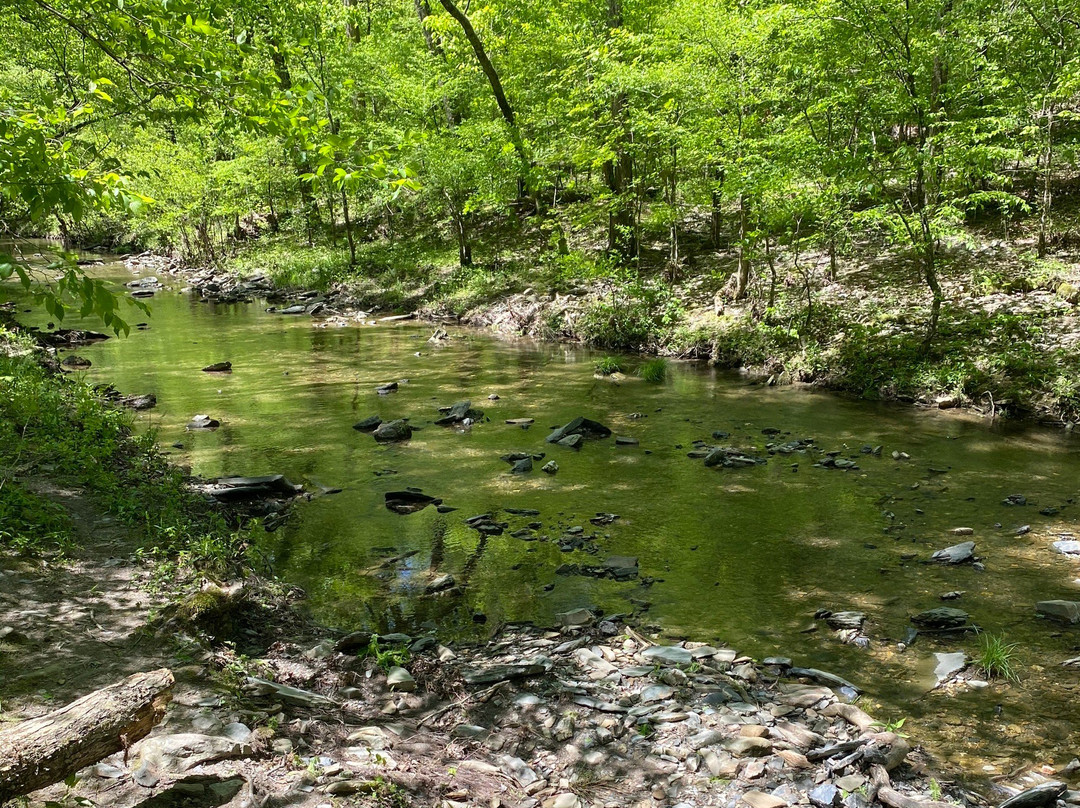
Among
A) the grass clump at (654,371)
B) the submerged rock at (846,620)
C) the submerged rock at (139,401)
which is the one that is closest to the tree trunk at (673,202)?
the grass clump at (654,371)

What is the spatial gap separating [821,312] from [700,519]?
8733mm

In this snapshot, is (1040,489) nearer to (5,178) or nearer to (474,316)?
(5,178)

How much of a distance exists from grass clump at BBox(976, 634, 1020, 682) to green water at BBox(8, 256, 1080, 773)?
0.10m

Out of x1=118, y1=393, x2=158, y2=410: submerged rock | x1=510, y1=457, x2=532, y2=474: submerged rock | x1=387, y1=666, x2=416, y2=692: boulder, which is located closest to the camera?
x1=387, y1=666, x2=416, y2=692: boulder

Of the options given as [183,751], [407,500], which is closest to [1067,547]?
[407,500]

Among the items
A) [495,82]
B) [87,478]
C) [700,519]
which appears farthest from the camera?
[495,82]

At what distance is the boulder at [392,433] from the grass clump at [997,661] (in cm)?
821

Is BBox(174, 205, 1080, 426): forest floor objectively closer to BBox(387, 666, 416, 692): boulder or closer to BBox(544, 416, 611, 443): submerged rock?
BBox(544, 416, 611, 443): submerged rock

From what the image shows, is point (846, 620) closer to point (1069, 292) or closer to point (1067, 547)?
point (1067, 547)

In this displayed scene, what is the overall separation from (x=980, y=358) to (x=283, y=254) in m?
28.5

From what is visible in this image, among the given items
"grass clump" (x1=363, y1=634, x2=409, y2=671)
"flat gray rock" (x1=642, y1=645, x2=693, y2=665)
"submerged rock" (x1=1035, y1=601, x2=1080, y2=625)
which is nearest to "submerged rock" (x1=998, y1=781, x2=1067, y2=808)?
"flat gray rock" (x1=642, y1=645, x2=693, y2=665)

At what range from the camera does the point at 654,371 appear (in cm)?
1499

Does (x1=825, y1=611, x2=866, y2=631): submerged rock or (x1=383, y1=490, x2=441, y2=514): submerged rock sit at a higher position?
(x1=383, y1=490, x2=441, y2=514): submerged rock

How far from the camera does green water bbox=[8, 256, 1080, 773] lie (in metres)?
5.30
